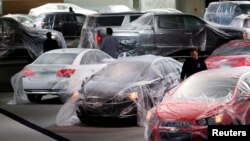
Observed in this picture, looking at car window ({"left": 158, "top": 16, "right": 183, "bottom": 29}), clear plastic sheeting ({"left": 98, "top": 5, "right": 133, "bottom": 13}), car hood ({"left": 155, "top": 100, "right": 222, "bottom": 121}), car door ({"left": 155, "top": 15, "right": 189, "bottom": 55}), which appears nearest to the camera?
car hood ({"left": 155, "top": 100, "right": 222, "bottom": 121})

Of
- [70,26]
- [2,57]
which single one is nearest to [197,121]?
[2,57]

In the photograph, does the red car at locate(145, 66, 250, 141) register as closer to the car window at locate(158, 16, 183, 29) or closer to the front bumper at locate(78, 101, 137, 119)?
the front bumper at locate(78, 101, 137, 119)

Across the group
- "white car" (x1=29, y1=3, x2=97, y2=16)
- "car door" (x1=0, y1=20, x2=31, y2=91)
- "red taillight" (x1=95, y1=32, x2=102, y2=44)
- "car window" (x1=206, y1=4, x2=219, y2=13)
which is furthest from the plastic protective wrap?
"white car" (x1=29, y1=3, x2=97, y2=16)

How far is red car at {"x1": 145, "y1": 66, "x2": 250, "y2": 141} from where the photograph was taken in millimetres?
9136

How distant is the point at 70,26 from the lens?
2941 cm

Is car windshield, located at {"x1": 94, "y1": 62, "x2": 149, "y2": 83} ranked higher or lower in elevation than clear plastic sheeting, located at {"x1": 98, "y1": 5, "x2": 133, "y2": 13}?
higher

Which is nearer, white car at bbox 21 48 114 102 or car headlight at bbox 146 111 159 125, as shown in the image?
car headlight at bbox 146 111 159 125

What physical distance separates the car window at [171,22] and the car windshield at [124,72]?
8186mm

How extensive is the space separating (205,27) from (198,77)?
11.8 metres

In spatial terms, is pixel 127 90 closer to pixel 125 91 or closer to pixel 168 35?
pixel 125 91

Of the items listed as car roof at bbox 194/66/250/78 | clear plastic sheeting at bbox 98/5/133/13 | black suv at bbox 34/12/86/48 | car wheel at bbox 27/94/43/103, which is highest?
car roof at bbox 194/66/250/78

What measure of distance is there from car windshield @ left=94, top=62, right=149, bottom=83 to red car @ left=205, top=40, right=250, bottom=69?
13.4 feet

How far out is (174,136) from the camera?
9.15 m

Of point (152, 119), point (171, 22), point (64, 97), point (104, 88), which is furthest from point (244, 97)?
point (171, 22)
